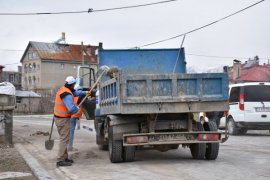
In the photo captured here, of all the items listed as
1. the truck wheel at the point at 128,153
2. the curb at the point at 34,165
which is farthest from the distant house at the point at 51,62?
the truck wheel at the point at 128,153

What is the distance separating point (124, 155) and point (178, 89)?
5.93 ft

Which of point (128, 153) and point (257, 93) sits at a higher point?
point (257, 93)

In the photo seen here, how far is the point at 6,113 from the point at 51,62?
7558cm

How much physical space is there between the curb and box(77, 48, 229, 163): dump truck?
1.49 metres

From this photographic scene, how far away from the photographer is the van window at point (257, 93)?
16938mm

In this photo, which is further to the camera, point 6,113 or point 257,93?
point 257,93

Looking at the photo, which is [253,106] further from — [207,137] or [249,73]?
[249,73]

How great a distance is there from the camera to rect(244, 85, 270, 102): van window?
16.9m

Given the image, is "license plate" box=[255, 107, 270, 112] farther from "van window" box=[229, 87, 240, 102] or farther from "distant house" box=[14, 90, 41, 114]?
"distant house" box=[14, 90, 41, 114]

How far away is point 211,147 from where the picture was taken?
982 centimetres

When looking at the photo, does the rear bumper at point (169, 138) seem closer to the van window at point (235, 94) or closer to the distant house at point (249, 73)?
the van window at point (235, 94)

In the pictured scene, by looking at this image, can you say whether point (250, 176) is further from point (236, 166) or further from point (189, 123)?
point (189, 123)

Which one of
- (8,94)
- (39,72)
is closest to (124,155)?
(8,94)

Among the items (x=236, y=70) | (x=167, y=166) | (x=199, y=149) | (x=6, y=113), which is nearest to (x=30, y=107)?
(x=236, y=70)
